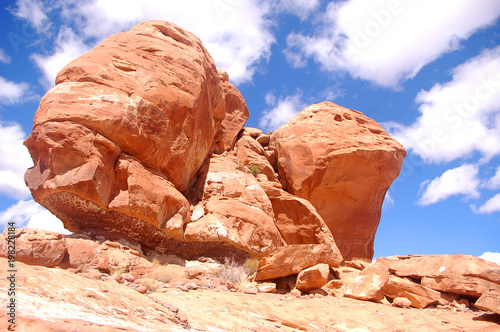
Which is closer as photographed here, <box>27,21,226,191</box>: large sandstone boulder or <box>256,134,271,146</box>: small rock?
<box>27,21,226,191</box>: large sandstone boulder

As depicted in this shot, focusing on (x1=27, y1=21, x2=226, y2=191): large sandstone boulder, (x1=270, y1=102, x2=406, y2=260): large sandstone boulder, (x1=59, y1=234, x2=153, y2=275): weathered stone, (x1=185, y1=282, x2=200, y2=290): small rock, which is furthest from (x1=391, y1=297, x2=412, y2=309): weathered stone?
(x1=270, y1=102, x2=406, y2=260): large sandstone boulder

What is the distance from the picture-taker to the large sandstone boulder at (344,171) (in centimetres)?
1697

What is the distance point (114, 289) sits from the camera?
4512 millimetres

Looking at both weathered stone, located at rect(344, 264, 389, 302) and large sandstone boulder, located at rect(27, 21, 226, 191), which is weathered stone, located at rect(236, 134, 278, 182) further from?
weathered stone, located at rect(344, 264, 389, 302)

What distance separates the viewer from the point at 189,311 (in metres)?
4.98

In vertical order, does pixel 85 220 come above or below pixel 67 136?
below

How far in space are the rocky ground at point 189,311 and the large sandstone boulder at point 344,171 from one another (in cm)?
890

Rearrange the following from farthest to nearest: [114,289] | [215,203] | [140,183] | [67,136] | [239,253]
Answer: [215,203] → [239,253] → [140,183] → [67,136] → [114,289]

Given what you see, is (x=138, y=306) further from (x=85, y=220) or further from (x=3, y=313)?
(x=85, y=220)

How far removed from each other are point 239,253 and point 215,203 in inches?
67.5

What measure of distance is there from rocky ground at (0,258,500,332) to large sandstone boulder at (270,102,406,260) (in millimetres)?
8897

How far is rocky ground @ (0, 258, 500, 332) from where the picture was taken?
3014mm

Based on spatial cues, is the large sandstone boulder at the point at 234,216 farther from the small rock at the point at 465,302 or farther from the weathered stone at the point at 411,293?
the small rock at the point at 465,302

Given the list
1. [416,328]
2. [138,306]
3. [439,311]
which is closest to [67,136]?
[138,306]
